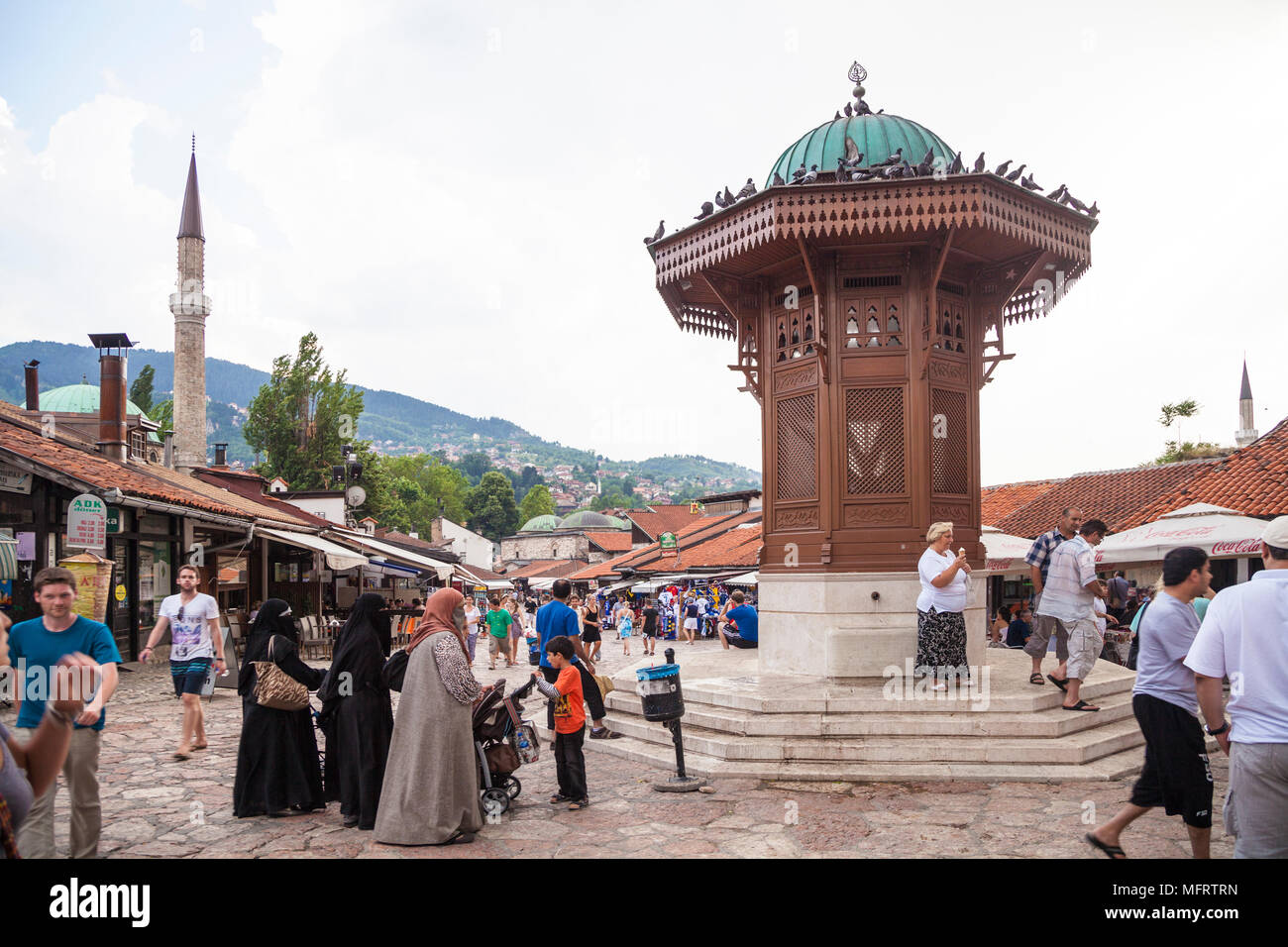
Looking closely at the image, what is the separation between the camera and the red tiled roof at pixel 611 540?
83562 millimetres

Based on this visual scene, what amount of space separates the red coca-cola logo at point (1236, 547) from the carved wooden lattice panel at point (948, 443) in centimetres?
406

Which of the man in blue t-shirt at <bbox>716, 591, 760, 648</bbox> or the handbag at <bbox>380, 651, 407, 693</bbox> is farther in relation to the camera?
the man in blue t-shirt at <bbox>716, 591, 760, 648</bbox>

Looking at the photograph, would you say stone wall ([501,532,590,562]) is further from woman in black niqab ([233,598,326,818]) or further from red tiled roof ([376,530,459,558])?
woman in black niqab ([233,598,326,818])

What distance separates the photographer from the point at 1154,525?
40.0 feet

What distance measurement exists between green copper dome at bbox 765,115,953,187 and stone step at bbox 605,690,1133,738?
5.66 m

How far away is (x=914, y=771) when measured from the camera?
6832mm

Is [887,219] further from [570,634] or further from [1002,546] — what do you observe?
[1002,546]

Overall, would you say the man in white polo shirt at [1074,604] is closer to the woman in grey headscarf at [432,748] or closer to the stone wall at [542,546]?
the woman in grey headscarf at [432,748]

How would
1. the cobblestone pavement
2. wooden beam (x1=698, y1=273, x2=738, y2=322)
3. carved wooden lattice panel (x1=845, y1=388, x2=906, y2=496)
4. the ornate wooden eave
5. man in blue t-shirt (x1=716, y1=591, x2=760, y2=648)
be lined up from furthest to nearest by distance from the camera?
man in blue t-shirt (x1=716, y1=591, x2=760, y2=648)
wooden beam (x1=698, y1=273, x2=738, y2=322)
carved wooden lattice panel (x1=845, y1=388, x2=906, y2=496)
the ornate wooden eave
the cobblestone pavement

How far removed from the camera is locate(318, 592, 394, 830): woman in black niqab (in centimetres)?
582

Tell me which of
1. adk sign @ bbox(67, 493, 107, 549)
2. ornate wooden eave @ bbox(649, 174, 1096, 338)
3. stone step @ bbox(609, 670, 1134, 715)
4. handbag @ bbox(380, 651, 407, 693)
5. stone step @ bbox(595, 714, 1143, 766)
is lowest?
stone step @ bbox(595, 714, 1143, 766)

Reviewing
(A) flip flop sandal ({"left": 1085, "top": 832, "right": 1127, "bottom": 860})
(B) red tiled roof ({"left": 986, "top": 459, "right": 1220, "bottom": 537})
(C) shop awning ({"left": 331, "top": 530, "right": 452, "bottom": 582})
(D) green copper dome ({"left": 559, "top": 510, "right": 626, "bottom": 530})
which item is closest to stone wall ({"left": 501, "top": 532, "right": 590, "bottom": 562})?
A: (D) green copper dome ({"left": 559, "top": 510, "right": 626, "bottom": 530})

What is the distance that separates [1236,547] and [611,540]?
75.6 m

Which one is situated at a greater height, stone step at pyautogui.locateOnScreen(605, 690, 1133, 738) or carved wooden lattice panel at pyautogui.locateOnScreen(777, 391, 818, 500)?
carved wooden lattice panel at pyautogui.locateOnScreen(777, 391, 818, 500)
